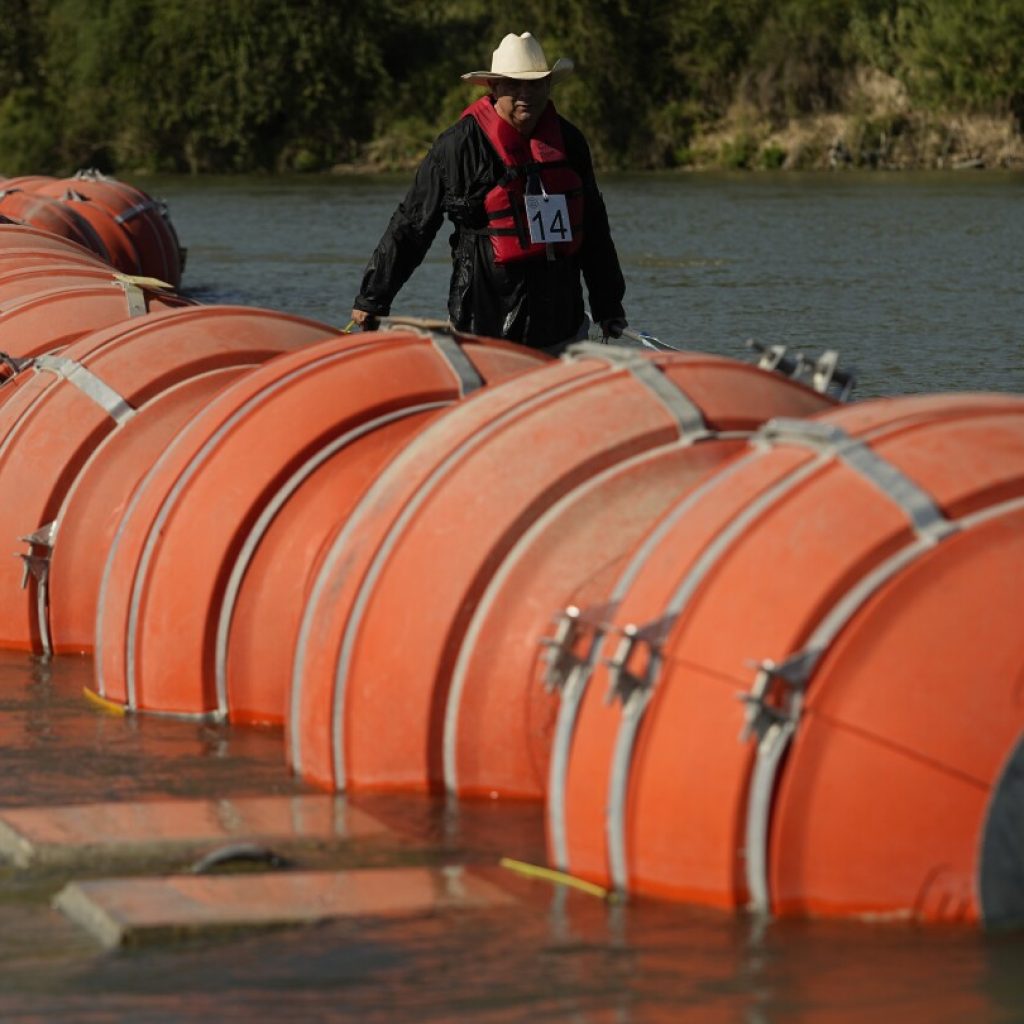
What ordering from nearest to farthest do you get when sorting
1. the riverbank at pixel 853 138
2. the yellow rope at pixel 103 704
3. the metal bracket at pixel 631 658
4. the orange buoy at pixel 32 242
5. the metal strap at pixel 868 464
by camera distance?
the metal strap at pixel 868 464 → the metal bracket at pixel 631 658 → the yellow rope at pixel 103 704 → the orange buoy at pixel 32 242 → the riverbank at pixel 853 138

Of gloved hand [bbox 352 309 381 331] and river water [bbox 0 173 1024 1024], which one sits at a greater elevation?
gloved hand [bbox 352 309 381 331]

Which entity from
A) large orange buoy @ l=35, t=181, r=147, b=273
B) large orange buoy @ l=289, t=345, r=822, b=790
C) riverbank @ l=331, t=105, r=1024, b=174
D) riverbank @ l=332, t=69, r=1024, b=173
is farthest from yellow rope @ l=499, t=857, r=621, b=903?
riverbank @ l=332, t=69, r=1024, b=173

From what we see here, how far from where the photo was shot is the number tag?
28.6ft

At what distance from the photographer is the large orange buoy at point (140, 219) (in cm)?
2273

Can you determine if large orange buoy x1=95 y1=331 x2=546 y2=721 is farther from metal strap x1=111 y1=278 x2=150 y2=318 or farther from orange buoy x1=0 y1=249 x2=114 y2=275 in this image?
orange buoy x1=0 y1=249 x2=114 y2=275

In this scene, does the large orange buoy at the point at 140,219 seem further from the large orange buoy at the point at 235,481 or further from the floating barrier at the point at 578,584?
the large orange buoy at the point at 235,481

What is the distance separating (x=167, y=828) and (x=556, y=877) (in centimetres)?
107

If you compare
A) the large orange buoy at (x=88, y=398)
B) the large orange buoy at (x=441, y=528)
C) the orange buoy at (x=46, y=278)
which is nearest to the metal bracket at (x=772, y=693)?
the large orange buoy at (x=441, y=528)

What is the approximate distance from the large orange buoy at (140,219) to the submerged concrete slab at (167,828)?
16720mm

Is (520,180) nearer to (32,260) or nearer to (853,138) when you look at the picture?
(32,260)

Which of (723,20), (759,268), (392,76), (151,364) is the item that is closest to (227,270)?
(759,268)

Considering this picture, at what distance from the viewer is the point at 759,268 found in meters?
26.2

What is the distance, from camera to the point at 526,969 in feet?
15.3

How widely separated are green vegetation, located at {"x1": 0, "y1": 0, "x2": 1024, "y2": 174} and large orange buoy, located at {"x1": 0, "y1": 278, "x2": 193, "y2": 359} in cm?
4100
